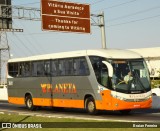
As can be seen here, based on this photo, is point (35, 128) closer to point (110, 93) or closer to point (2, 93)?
point (110, 93)

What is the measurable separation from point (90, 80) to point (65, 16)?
14177mm

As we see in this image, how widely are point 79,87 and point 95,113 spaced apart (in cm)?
188

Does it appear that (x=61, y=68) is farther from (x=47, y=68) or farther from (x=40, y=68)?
(x=40, y=68)

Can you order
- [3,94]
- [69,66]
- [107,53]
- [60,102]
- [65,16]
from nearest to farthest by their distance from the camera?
1. [107,53]
2. [69,66]
3. [60,102]
4. [65,16]
5. [3,94]

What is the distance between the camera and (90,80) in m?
23.2

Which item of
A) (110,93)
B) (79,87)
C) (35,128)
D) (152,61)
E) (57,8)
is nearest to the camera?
(35,128)

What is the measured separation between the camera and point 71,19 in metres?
36.9

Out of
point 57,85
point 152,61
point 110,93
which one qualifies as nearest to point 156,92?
point 57,85

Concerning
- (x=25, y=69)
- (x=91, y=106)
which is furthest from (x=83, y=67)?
(x=25, y=69)

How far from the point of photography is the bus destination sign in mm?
35719

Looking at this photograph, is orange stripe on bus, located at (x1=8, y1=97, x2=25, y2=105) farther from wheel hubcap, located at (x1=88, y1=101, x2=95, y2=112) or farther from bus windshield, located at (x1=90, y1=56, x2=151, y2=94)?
bus windshield, located at (x1=90, y1=56, x2=151, y2=94)


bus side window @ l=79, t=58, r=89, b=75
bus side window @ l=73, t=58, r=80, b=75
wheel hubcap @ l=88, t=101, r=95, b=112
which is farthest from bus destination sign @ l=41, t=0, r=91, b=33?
wheel hubcap @ l=88, t=101, r=95, b=112

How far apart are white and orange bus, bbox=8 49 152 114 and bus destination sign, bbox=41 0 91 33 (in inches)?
305

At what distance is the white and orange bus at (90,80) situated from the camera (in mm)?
22031
